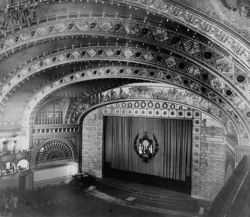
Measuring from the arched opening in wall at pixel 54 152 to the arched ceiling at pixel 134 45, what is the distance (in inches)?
187

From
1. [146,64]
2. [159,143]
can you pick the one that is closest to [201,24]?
[146,64]

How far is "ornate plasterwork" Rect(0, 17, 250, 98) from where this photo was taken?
8086 mm

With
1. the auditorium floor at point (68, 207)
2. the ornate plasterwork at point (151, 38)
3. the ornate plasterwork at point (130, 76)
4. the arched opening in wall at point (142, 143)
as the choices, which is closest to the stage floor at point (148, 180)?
the arched opening in wall at point (142, 143)

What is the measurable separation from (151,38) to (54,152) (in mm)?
10359

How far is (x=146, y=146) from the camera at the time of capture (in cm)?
1669

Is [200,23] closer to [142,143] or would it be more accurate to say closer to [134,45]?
[134,45]

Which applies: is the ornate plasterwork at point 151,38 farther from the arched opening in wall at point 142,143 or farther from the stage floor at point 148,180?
the stage floor at point 148,180

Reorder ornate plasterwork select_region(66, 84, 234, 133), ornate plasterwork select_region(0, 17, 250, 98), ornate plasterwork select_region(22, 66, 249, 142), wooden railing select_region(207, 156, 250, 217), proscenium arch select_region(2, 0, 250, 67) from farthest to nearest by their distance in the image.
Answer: ornate plasterwork select_region(66, 84, 234, 133)
ornate plasterwork select_region(22, 66, 249, 142)
ornate plasterwork select_region(0, 17, 250, 98)
proscenium arch select_region(2, 0, 250, 67)
wooden railing select_region(207, 156, 250, 217)

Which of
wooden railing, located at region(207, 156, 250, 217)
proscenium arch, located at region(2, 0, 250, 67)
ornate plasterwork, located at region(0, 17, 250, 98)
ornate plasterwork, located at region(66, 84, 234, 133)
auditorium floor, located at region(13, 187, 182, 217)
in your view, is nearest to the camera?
wooden railing, located at region(207, 156, 250, 217)

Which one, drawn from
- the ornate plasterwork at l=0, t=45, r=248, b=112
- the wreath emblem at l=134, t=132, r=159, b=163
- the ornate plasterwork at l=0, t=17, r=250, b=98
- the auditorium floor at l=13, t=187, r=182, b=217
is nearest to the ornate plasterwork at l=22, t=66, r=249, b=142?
the ornate plasterwork at l=0, t=45, r=248, b=112

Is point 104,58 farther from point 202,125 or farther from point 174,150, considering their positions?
point 174,150

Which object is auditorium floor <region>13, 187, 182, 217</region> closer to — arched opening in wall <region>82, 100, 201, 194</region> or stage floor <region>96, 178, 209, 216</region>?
stage floor <region>96, 178, 209, 216</region>

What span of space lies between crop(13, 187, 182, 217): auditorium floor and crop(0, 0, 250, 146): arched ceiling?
5706 millimetres

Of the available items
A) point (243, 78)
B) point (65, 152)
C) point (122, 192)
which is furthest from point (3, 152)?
point (243, 78)
